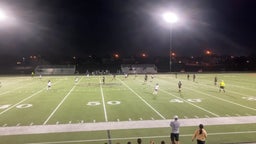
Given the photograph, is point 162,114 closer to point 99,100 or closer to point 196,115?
point 196,115

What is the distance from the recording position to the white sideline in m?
16.2

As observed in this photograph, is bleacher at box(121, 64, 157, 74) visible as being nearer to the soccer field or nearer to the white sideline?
the soccer field

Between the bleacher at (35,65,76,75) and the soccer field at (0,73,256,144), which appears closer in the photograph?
the soccer field at (0,73,256,144)

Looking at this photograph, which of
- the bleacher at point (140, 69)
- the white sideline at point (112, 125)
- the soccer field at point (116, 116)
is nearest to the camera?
the soccer field at point (116, 116)

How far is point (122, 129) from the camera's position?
53.9ft

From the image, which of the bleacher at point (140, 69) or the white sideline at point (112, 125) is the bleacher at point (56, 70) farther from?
the white sideline at point (112, 125)

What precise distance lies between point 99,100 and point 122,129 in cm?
1090

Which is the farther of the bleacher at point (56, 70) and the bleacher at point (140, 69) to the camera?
the bleacher at point (140, 69)

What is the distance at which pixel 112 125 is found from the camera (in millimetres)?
17375

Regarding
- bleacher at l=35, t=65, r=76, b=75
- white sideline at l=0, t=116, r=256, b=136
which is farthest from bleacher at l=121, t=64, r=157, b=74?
white sideline at l=0, t=116, r=256, b=136

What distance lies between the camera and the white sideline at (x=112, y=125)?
16.2 m

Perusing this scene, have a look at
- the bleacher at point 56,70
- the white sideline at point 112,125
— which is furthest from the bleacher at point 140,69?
the white sideline at point 112,125

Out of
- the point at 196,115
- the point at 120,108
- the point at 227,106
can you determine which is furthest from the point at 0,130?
the point at 227,106

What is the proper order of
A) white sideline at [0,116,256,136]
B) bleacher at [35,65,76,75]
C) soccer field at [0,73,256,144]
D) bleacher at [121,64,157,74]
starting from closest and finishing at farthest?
soccer field at [0,73,256,144]
white sideline at [0,116,256,136]
bleacher at [35,65,76,75]
bleacher at [121,64,157,74]
